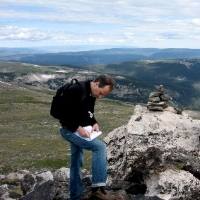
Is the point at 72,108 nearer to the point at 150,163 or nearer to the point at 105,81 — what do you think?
the point at 105,81

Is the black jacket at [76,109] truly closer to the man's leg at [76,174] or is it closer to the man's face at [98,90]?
the man's face at [98,90]

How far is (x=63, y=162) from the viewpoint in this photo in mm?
43031

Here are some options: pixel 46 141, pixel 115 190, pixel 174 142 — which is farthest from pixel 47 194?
pixel 46 141

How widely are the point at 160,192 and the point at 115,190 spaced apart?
2107 mm

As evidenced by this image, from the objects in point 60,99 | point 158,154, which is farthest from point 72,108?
point 158,154

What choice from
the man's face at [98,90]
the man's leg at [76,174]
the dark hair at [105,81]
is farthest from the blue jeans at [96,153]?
the dark hair at [105,81]

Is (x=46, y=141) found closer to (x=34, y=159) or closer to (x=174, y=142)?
(x=34, y=159)

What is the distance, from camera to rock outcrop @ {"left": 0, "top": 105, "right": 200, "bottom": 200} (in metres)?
14.6

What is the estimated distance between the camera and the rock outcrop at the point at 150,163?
48.0 feet

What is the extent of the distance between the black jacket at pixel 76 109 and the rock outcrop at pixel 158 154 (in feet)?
13.3

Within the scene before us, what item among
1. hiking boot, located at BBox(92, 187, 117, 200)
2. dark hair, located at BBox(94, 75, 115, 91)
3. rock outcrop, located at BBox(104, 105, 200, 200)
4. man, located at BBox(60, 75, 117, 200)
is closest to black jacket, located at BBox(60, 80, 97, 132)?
man, located at BBox(60, 75, 117, 200)

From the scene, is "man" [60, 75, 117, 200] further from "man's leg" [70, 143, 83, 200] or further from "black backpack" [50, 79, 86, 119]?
"man's leg" [70, 143, 83, 200]

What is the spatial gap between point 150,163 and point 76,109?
4.94 meters

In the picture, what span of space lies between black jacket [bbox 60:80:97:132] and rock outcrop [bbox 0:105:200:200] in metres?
3.37
